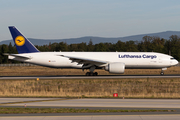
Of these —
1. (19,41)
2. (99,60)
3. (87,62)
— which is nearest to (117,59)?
(99,60)

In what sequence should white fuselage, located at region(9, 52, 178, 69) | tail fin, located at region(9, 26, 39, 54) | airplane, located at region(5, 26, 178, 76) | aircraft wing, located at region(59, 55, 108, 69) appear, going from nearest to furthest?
aircraft wing, located at region(59, 55, 108, 69) → airplane, located at region(5, 26, 178, 76) → white fuselage, located at region(9, 52, 178, 69) → tail fin, located at region(9, 26, 39, 54)

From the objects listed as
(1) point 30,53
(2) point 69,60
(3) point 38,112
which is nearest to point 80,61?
(2) point 69,60

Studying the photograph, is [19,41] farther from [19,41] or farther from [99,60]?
[99,60]

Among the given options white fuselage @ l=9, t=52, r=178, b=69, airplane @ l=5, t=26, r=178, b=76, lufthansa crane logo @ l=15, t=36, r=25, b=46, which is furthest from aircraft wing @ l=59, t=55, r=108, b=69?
lufthansa crane logo @ l=15, t=36, r=25, b=46

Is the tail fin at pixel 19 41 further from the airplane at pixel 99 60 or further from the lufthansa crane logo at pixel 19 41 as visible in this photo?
the airplane at pixel 99 60

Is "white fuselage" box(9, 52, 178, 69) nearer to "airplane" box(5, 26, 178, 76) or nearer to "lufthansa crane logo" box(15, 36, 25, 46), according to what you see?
"airplane" box(5, 26, 178, 76)

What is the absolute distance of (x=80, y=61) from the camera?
34812 mm

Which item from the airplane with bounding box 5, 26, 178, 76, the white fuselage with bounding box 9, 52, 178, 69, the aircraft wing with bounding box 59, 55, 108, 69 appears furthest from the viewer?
the white fuselage with bounding box 9, 52, 178, 69

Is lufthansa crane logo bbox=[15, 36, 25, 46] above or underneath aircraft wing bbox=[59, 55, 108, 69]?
above

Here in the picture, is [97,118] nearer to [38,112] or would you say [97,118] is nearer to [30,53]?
[38,112]

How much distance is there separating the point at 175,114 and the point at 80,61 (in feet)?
79.1

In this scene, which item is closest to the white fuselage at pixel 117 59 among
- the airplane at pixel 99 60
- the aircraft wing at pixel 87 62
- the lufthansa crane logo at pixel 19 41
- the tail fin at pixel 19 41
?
the airplane at pixel 99 60

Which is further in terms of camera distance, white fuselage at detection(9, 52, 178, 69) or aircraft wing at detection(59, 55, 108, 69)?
white fuselage at detection(9, 52, 178, 69)

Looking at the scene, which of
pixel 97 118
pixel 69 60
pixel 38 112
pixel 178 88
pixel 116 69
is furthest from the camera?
pixel 69 60
